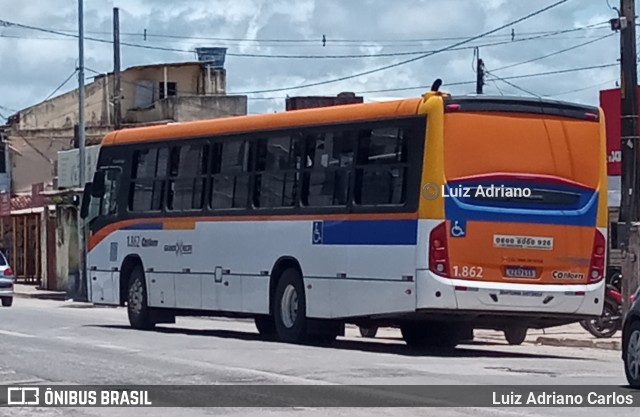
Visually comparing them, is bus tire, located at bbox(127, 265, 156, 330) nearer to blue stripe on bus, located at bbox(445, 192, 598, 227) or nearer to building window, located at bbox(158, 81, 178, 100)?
blue stripe on bus, located at bbox(445, 192, 598, 227)

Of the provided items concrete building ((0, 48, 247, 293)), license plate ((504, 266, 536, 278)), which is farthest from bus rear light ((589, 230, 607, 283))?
concrete building ((0, 48, 247, 293))

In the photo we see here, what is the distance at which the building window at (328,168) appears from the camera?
19.8m

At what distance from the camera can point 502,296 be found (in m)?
18.3

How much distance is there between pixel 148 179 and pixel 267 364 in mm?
7852

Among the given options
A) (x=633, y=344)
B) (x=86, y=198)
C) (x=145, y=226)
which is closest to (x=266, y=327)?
(x=145, y=226)

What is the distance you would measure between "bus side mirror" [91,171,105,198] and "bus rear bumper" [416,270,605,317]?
29.9 ft

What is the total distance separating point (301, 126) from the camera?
20734 millimetres

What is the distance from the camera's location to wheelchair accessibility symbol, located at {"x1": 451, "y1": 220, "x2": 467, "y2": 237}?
18.2 metres

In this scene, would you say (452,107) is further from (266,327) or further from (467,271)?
(266,327)

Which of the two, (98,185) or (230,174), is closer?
(230,174)

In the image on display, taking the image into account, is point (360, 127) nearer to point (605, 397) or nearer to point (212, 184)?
point (212, 184)

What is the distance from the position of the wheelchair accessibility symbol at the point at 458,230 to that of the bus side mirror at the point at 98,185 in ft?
30.6

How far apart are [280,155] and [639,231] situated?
6710 mm

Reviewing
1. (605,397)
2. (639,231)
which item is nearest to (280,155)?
(639,231)
